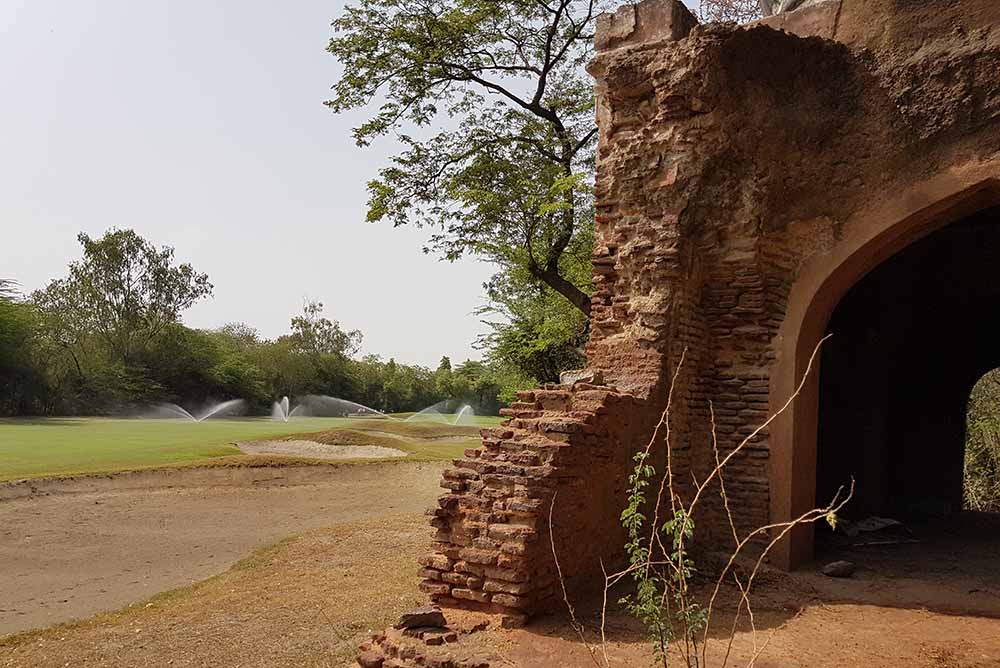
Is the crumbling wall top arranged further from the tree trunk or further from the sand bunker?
the sand bunker

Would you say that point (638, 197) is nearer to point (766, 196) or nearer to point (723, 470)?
point (766, 196)

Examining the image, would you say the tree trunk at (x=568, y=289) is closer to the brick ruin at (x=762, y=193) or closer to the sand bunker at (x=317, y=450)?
the brick ruin at (x=762, y=193)

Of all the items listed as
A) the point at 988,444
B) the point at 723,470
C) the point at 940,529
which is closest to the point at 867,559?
the point at 723,470

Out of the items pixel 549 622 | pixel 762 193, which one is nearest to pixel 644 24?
pixel 762 193

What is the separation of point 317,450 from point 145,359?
73.3 feet

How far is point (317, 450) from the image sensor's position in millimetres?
24234

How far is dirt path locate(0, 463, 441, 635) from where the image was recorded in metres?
8.82

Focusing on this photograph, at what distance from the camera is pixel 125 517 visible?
13.3 metres

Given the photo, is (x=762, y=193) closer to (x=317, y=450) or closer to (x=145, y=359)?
(x=317, y=450)

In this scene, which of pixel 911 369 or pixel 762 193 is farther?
pixel 911 369

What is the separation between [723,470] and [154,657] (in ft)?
16.1

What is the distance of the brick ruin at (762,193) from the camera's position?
692 cm

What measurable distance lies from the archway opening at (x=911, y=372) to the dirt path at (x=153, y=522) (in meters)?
7.66

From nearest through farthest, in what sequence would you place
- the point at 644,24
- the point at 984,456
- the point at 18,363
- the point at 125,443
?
the point at 644,24, the point at 984,456, the point at 125,443, the point at 18,363
